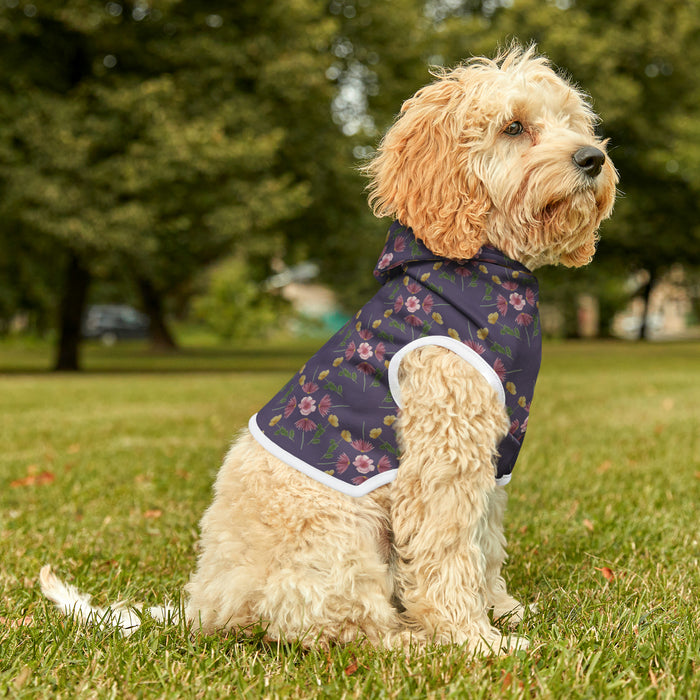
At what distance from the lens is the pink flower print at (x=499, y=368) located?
2.83 m

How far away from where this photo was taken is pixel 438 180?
2.96 metres

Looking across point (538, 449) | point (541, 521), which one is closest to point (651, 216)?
point (538, 449)

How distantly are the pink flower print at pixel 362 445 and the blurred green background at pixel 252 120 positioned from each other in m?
12.2

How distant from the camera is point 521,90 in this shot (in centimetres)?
299

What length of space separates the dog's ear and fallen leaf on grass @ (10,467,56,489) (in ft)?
14.4

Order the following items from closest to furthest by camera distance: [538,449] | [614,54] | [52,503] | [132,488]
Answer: [52,503] → [132,488] → [538,449] → [614,54]

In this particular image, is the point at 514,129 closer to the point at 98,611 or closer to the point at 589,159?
the point at 589,159

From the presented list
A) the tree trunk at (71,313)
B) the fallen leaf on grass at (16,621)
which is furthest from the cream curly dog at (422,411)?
the tree trunk at (71,313)

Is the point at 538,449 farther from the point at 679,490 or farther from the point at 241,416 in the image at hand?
the point at 241,416

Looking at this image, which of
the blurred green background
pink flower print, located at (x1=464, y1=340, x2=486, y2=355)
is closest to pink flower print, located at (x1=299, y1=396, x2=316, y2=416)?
pink flower print, located at (x1=464, y1=340, x2=486, y2=355)

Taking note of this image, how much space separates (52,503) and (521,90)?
4.32 meters

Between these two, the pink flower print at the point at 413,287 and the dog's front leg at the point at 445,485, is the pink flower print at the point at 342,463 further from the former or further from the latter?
the pink flower print at the point at 413,287

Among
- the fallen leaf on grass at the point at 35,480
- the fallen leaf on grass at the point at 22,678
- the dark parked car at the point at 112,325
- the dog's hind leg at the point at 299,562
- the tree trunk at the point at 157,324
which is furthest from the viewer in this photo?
the dark parked car at the point at 112,325

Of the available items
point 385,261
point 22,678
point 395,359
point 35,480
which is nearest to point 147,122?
point 35,480
